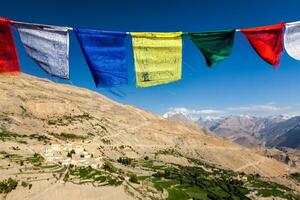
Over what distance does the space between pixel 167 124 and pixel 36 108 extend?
219 feet

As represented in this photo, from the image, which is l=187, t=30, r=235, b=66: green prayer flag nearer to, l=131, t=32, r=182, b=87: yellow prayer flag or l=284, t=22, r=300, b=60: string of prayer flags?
l=131, t=32, r=182, b=87: yellow prayer flag

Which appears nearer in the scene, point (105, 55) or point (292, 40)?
point (105, 55)

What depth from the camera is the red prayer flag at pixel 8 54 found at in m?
12.6

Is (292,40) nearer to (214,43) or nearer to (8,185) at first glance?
(214,43)

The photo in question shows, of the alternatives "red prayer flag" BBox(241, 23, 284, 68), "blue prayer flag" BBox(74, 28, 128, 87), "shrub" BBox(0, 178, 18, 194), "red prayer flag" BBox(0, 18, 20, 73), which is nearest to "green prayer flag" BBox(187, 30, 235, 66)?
"red prayer flag" BBox(241, 23, 284, 68)

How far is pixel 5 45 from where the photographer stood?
12664 mm

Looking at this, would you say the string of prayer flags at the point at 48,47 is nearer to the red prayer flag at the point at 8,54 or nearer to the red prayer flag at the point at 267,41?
the red prayer flag at the point at 8,54

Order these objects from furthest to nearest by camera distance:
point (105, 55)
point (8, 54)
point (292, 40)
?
point (292, 40)
point (105, 55)
point (8, 54)

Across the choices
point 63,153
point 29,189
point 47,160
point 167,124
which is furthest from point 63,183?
point 167,124

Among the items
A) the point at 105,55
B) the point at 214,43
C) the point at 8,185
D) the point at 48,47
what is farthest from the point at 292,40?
the point at 8,185

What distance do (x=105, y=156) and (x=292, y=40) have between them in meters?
87.4

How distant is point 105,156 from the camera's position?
324 feet

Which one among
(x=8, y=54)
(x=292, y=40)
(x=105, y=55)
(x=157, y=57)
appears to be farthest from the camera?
(x=292, y=40)

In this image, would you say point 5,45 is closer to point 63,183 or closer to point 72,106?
point 63,183
